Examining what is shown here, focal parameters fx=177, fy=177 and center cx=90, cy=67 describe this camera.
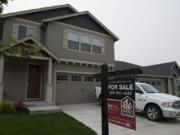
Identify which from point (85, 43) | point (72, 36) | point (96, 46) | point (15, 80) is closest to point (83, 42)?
point (85, 43)

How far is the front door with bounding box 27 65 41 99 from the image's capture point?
12812 mm

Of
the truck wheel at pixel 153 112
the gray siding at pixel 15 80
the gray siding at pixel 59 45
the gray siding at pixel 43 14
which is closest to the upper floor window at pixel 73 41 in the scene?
the gray siding at pixel 59 45

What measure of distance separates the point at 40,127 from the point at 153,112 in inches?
234

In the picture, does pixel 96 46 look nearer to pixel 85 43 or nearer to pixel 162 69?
pixel 85 43

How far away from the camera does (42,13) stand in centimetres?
1500

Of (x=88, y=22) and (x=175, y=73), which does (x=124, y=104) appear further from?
(x=175, y=73)

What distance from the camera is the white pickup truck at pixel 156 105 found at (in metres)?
9.09

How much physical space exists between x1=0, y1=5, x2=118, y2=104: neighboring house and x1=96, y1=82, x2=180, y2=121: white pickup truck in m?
5.83

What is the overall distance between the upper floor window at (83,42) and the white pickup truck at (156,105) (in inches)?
264

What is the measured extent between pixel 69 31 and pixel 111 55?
5.02 meters

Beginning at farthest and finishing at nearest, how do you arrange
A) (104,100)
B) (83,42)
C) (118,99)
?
(83,42) < (118,99) < (104,100)

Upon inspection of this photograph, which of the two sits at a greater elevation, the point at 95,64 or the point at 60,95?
the point at 95,64

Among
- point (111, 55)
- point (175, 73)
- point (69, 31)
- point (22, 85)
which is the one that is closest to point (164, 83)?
point (175, 73)

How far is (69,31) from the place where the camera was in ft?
48.4
